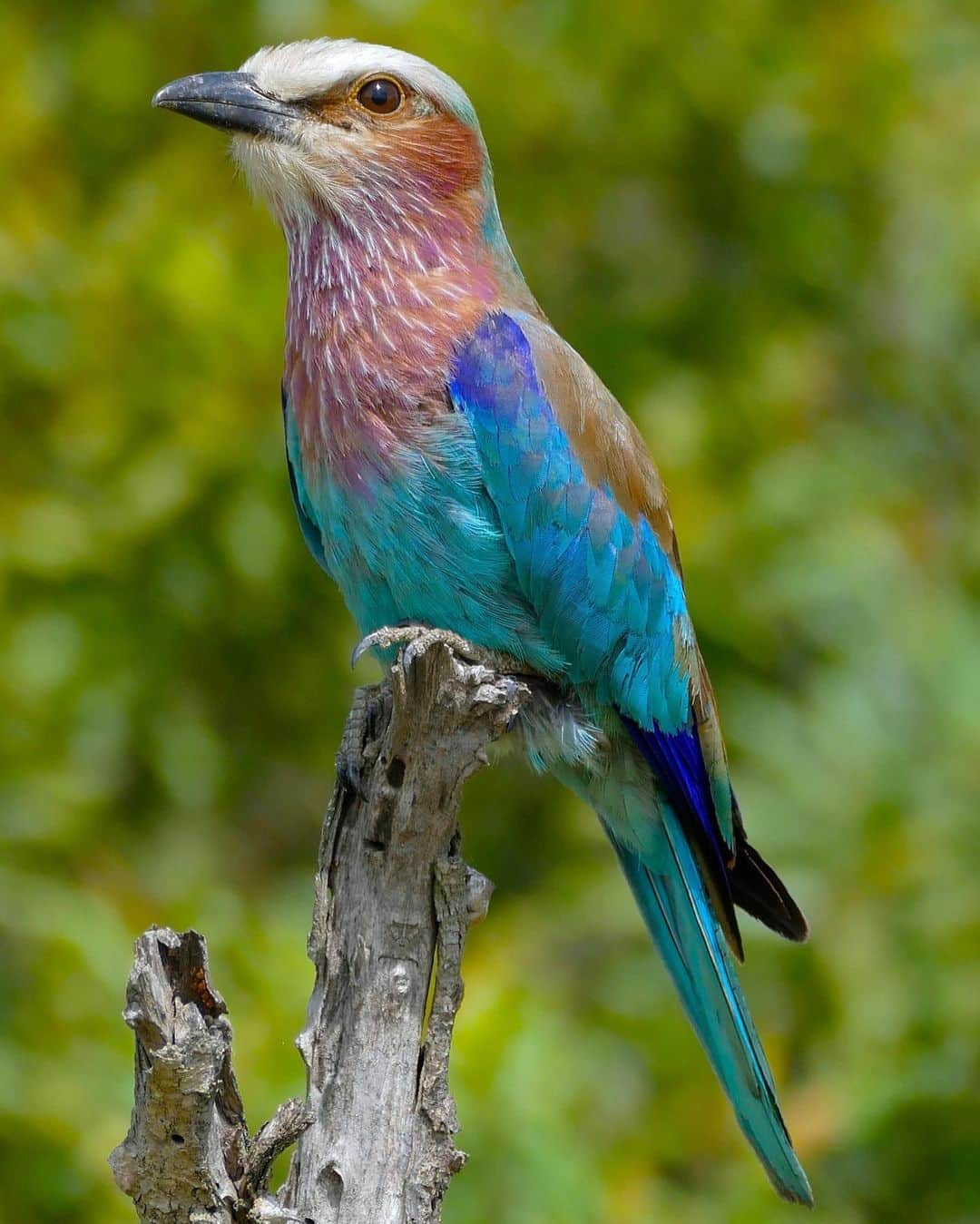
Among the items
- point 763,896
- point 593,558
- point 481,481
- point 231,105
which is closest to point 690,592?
point 763,896

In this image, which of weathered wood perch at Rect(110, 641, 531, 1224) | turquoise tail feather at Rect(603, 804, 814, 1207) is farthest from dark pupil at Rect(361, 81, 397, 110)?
turquoise tail feather at Rect(603, 804, 814, 1207)

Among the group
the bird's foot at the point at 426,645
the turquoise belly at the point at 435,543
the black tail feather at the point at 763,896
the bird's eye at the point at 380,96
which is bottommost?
the black tail feather at the point at 763,896

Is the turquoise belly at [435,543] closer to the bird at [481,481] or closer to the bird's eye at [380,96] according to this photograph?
the bird at [481,481]

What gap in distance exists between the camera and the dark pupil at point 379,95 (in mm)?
3227

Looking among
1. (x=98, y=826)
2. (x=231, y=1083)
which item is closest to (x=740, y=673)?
(x=98, y=826)

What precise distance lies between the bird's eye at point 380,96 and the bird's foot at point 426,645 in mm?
1000

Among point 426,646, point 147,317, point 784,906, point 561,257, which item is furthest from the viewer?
point 561,257

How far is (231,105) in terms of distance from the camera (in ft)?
10.4

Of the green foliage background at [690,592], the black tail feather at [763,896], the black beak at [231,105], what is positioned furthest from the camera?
the green foliage background at [690,592]

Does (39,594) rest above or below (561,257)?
below

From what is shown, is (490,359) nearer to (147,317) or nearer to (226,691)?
(147,317)

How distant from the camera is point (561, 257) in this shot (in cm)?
498

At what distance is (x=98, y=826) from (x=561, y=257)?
2.08 meters

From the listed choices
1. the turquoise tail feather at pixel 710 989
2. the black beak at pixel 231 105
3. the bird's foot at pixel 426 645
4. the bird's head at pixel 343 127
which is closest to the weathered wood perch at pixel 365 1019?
the bird's foot at pixel 426 645
